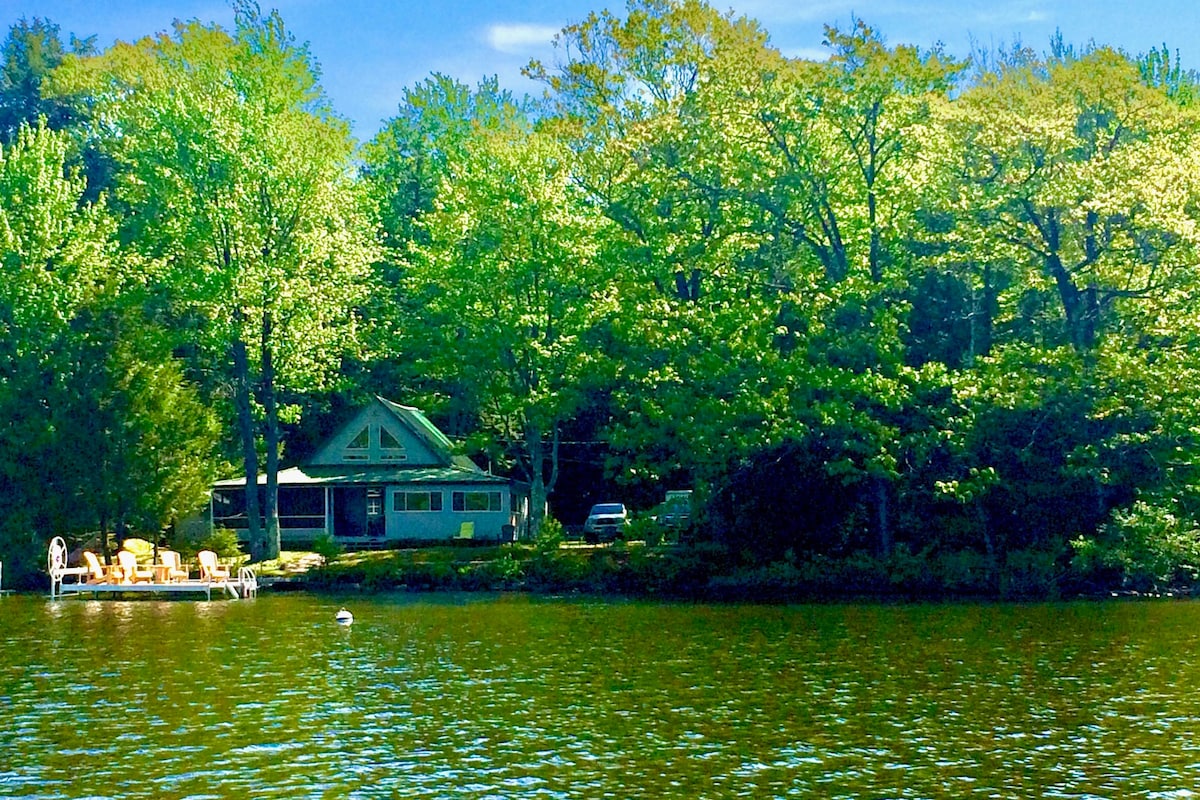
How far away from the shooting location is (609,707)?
24.6 m

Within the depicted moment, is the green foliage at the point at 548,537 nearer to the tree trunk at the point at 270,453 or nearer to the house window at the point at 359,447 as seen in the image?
the tree trunk at the point at 270,453

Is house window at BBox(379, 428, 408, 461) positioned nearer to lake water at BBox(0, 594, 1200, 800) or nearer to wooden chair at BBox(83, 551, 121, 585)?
wooden chair at BBox(83, 551, 121, 585)

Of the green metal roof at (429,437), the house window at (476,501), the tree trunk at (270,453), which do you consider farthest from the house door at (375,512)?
the tree trunk at (270,453)

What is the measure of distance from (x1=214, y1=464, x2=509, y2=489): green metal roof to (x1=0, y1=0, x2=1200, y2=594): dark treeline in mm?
2439

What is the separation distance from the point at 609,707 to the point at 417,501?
1616 inches

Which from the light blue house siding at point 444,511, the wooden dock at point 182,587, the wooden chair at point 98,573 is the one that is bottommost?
the wooden dock at point 182,587

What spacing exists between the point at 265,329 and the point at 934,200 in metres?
26.7

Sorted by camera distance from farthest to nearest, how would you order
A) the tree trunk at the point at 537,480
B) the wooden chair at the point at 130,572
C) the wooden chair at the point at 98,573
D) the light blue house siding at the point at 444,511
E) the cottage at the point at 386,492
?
the light blue house siding at the point at 444,511 < the cottage at the point at 386,492 < the tree trunk at the point at 537,480 < the wooden chair at the point at 130,572 < the wooden chair at the point at 98,573

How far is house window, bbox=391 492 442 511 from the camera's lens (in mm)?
64688

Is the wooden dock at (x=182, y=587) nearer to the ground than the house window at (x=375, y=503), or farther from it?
nearer to the ground

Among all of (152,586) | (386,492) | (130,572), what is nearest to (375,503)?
(386,492)

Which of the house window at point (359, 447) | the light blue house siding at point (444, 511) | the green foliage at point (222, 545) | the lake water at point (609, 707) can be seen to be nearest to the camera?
the lake water at point (609, 707)

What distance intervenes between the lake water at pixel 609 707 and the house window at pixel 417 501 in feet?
81.4

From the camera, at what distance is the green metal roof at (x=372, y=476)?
6400 centimetres
